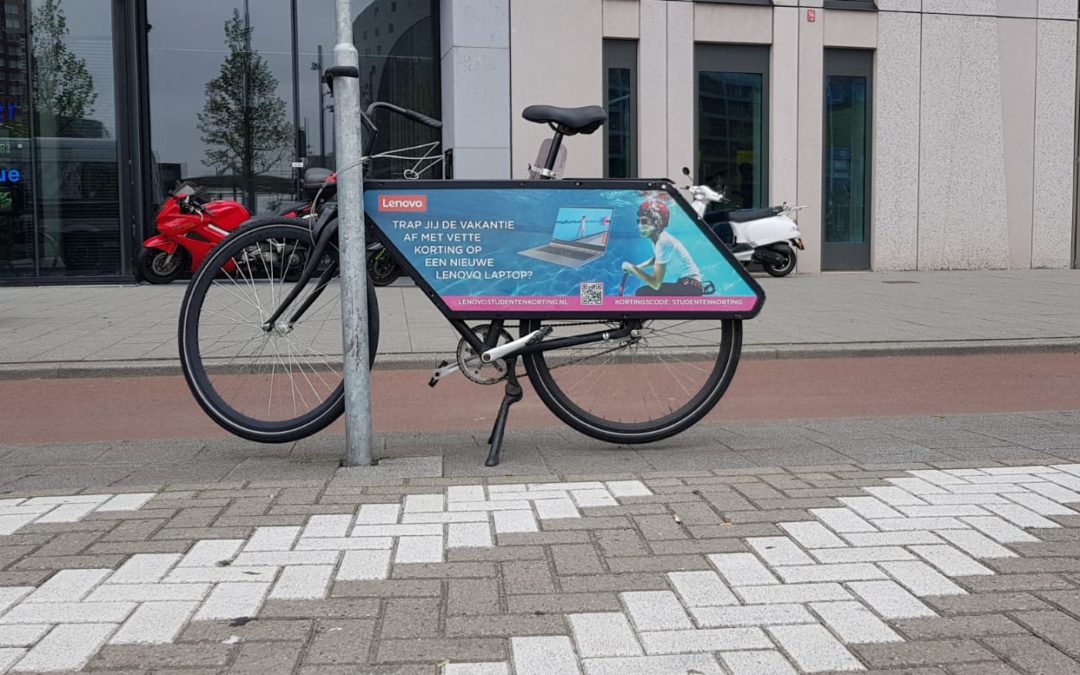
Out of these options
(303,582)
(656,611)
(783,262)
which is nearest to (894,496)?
(656,611)

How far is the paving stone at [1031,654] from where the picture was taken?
2707 millimetres

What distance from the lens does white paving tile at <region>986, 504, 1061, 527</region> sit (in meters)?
3.90

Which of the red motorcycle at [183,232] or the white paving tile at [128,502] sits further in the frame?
the red motorcycle at [183,232]

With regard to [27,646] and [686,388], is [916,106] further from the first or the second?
[27,646]

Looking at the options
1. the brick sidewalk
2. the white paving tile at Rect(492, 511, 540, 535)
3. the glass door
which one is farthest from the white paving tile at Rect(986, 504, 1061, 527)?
the glass door

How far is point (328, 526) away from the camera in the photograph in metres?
3.91

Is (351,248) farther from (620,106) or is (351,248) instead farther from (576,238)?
(620,106)

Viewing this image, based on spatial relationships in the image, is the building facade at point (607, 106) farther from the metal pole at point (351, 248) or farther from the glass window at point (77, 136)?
the metal pole at point (351, 248)

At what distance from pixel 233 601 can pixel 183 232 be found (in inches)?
502

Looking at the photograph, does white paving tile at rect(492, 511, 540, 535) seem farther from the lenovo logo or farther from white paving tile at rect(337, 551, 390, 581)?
the lenovo logo

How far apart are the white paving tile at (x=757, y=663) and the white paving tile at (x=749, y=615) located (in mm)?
188

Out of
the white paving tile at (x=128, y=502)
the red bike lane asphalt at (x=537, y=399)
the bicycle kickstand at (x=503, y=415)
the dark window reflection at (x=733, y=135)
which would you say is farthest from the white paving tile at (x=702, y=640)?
the dark window reflection at (x=733, y=135)

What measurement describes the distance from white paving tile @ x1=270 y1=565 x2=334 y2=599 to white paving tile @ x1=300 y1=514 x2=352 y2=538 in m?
0.34

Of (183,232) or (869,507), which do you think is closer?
(869,507)
